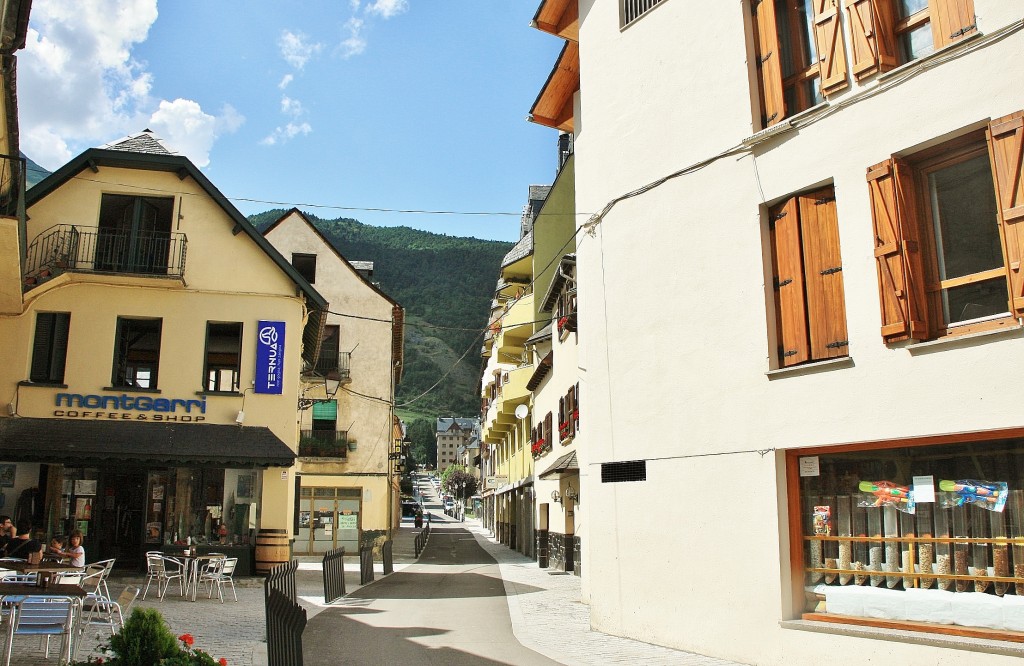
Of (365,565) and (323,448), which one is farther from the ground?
(323,448)

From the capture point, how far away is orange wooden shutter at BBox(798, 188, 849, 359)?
957 centimetres

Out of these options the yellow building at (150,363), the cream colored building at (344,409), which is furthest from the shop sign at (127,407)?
the cream colored building at (344,409)

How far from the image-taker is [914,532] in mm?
8812

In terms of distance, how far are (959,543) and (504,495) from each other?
136ft

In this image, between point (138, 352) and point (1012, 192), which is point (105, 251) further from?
point (1012, 192)

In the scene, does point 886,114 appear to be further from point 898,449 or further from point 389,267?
point 389,267

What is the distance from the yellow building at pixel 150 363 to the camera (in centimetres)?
1847

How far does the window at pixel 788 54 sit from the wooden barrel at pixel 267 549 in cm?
1420

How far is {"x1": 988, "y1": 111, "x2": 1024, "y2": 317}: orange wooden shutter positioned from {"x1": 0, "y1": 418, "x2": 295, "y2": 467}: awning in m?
15.1

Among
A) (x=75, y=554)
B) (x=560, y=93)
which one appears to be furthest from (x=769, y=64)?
(x=75, y=554)

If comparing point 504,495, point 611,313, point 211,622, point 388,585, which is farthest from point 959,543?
point 504,495

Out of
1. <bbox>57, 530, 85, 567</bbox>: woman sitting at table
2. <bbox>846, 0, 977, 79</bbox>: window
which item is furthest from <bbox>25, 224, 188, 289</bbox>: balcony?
<bbox>846, 0, 977, 79</bbox>: window

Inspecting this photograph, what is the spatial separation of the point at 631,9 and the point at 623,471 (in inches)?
285

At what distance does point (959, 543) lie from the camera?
330 inches
